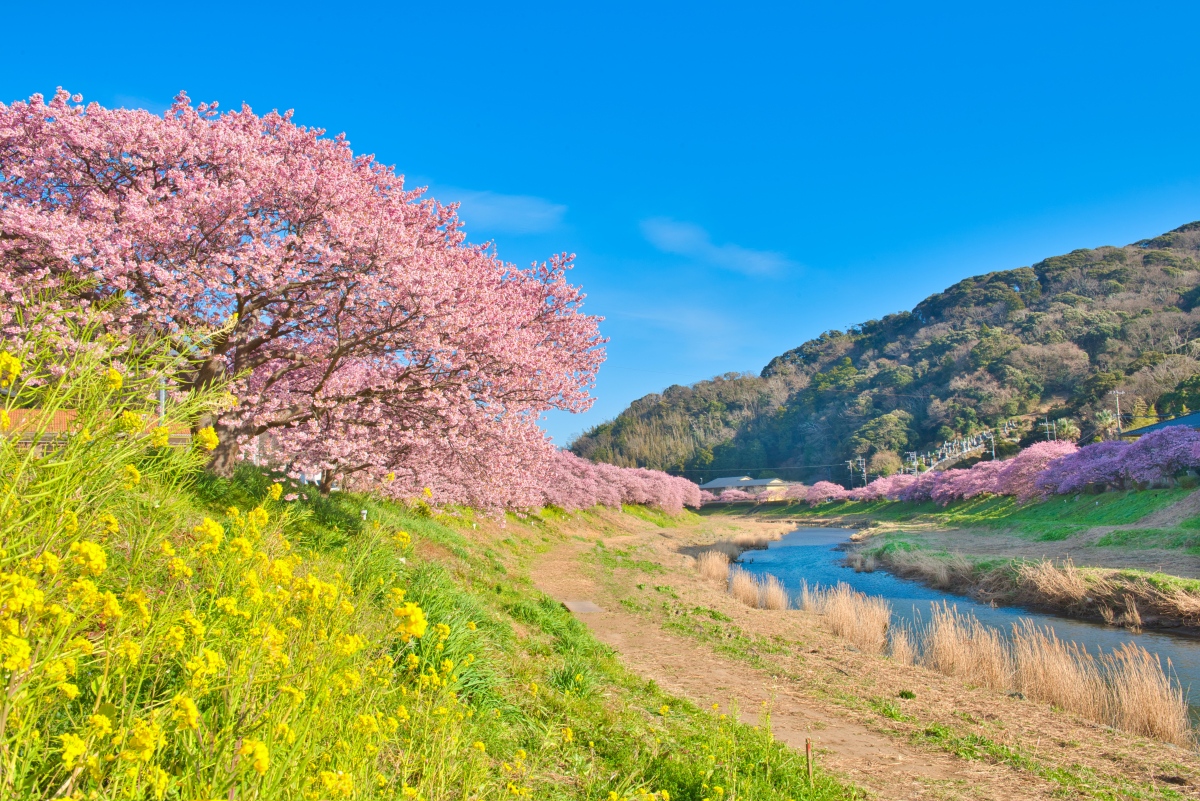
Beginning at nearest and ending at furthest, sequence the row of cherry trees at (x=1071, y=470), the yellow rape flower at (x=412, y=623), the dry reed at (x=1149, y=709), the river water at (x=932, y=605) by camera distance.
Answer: the yellow rape flower at (x=412, y=623), the dry reed at (x=1149, y=709), the river water at (x=932, y=605), the row of cherry trees at (x=1071, y=470)

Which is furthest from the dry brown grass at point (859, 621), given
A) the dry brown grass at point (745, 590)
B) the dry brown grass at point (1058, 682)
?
the dry brown grass at point (1058, 682)

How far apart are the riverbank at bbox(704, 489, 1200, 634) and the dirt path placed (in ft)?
41.7

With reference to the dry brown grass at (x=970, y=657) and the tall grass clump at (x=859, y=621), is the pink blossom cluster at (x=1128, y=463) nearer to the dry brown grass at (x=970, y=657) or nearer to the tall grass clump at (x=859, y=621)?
the tall grass clump at (x=859, y=621)

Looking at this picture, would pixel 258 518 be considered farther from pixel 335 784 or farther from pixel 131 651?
pixel 335 784

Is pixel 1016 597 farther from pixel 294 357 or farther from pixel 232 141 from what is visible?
pixel 232 141

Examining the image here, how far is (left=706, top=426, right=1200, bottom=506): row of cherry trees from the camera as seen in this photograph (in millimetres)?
35062

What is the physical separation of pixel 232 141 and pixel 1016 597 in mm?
24676

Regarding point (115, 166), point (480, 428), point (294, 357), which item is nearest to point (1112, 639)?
point (480, 428)

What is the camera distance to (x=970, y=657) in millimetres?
12375

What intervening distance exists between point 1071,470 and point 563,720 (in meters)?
48.3

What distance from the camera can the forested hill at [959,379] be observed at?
260 ft

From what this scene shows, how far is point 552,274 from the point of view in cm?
1795

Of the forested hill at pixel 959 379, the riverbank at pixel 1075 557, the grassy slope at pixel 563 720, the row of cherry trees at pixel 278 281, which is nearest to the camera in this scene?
the grassy slope at pixel 563 720

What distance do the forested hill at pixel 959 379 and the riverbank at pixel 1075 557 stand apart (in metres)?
25.3
